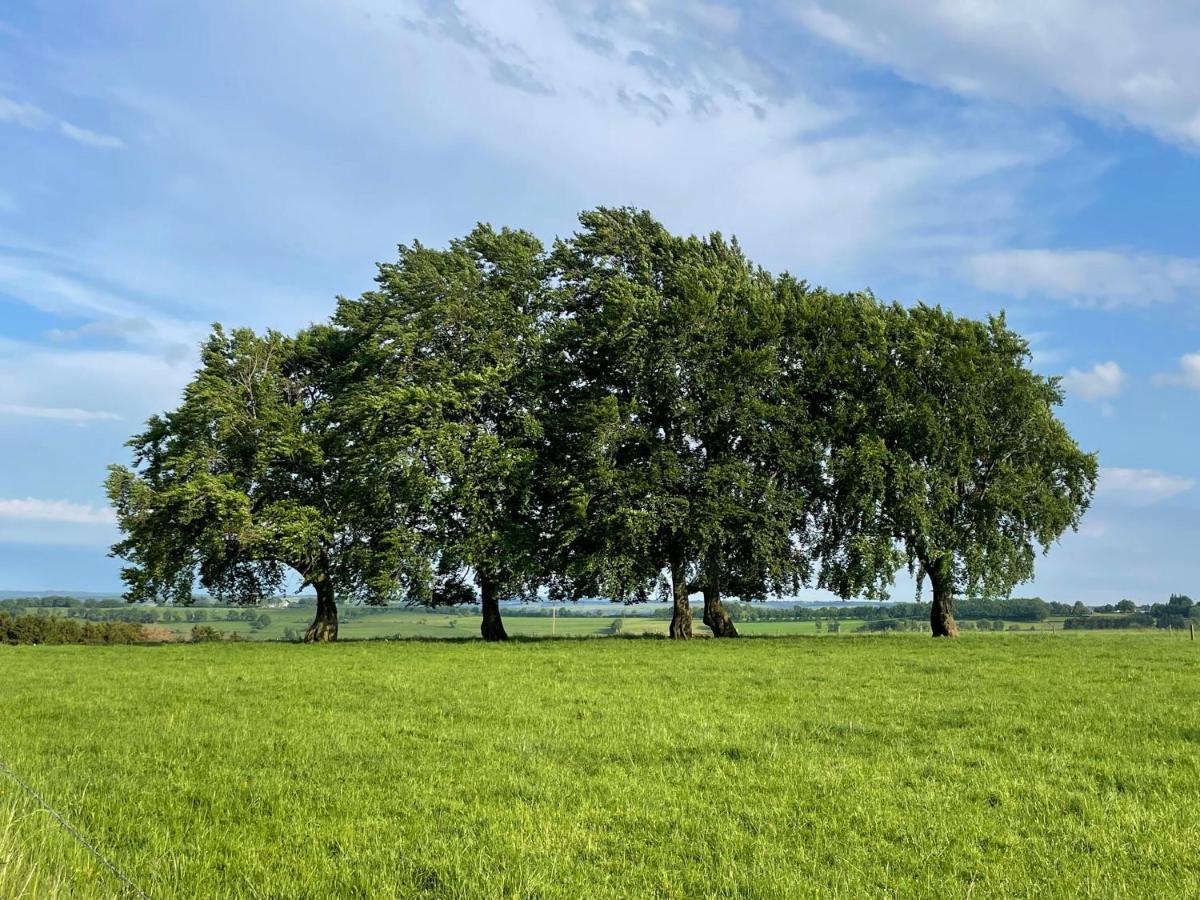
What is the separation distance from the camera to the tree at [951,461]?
41531 mm

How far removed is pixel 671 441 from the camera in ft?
141

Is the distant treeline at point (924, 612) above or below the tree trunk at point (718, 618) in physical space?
below

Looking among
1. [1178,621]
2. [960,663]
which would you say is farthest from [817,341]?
[1178,621]

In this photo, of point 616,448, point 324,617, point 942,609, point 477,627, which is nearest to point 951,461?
point 942,609

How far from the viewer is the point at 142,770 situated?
1218 centimetres

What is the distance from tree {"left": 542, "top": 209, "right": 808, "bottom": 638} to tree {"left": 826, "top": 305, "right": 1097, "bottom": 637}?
151 inches

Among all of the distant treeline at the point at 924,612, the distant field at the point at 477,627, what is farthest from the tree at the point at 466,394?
the distant treeline at the point at 924,612

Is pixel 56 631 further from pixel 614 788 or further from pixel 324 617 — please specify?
pixel 614 788

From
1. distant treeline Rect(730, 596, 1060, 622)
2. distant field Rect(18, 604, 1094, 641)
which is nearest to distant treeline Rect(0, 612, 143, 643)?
distant field Rect(18, 604, 1094, 641)

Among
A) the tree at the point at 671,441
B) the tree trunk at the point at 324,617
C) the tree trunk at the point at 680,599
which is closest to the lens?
the tree at the point at 671,441

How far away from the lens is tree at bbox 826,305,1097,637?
1635 inches

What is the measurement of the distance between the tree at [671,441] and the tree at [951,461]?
3825 mm

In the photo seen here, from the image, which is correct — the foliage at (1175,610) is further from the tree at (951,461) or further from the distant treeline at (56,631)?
the distant treeline at (56,631)

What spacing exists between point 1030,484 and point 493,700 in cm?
3516
